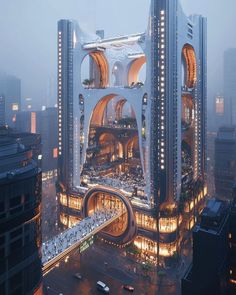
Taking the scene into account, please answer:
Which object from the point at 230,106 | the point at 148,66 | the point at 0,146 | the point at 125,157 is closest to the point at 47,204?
the point at 125,157

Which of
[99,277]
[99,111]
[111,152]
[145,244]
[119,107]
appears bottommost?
[99,277]

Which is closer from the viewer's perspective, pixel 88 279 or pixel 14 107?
pixel 88 279

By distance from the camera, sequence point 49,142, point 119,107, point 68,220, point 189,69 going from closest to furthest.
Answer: point 68,220
point 189,69
point 119,107
point 49,142

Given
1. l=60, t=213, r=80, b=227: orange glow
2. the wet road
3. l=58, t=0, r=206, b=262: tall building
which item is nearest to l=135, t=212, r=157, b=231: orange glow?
l=58, t=0, r=206, b=262: tall building

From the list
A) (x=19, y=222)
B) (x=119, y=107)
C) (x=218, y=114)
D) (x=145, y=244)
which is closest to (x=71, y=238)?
(x=145, y=244)

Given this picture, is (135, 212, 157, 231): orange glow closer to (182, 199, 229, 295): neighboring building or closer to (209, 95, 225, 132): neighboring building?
(182, 199, 229, 295): neighboring building

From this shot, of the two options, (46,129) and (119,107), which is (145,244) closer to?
(119,107)

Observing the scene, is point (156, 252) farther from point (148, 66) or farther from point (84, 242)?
point (148, 66)
